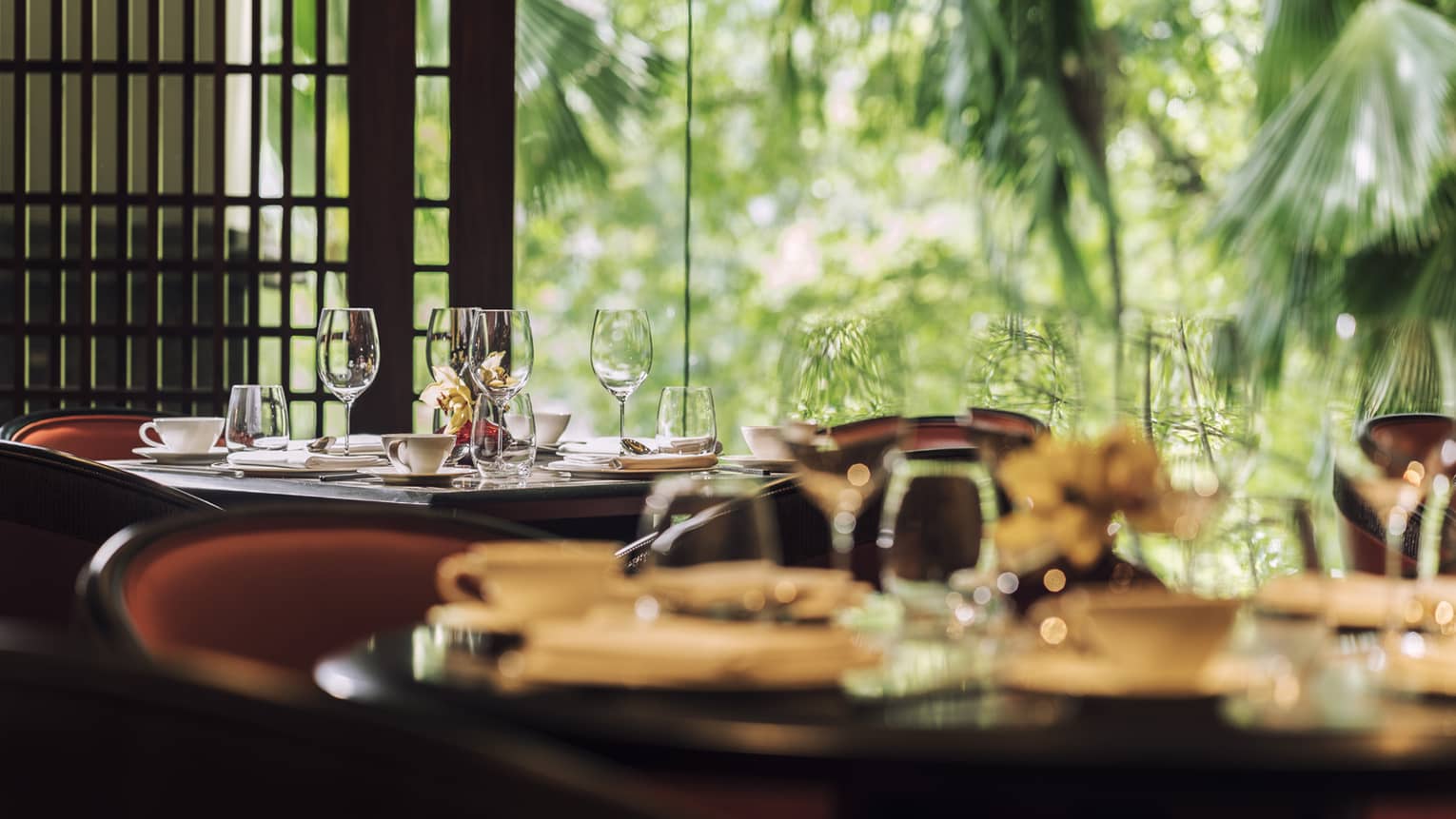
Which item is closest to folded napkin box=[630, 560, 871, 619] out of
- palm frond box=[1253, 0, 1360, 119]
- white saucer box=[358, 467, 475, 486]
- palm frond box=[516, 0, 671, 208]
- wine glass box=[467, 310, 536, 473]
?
white saucer box=[358, 467, 475, 486]

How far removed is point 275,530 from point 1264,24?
13.7 feet

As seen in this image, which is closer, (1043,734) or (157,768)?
(157,768)

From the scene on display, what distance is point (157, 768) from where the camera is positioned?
506 millimetres

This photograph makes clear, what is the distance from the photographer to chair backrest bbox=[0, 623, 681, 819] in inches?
19.1

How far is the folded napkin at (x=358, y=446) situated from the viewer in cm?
230

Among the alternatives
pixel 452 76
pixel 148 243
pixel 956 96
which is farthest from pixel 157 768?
pixel 956 96

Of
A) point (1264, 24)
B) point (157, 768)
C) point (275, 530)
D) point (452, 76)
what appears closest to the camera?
point (157, 768)

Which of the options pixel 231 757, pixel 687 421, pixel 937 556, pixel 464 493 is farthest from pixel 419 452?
pixel 231 757

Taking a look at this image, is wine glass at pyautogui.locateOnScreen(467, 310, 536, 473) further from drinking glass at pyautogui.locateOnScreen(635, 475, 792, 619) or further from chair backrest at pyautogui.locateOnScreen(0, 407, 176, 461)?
drinking glass at pyautogui.locateOnScreen(635, 475, 792, 619)

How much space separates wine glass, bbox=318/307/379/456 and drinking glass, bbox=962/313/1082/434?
125 centimetres

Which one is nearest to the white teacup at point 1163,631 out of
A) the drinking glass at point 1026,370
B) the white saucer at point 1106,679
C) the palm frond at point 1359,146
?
the white saucer at point 1106,679

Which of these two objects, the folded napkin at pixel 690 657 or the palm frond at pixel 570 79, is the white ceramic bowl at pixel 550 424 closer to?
the folded napkin at pixel 690 657

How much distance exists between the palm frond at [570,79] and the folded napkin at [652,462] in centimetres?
491

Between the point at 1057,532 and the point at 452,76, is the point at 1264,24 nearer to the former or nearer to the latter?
the point at 452,76
